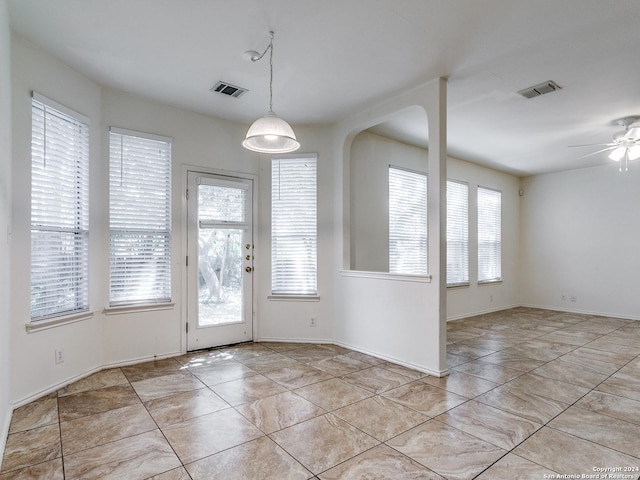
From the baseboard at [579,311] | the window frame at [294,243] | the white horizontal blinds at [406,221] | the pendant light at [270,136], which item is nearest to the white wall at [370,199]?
the white horizontal blinds at [406,221]

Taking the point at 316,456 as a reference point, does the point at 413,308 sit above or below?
above

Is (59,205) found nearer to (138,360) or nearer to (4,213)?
(4,213)

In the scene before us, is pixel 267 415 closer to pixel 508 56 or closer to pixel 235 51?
pixel 235 51

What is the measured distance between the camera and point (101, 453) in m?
2.23

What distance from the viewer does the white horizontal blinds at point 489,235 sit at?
281 inches

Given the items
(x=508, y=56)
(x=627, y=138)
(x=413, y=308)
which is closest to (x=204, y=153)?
(x=413, y=308)

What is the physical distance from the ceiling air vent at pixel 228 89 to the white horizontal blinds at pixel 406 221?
2.56m

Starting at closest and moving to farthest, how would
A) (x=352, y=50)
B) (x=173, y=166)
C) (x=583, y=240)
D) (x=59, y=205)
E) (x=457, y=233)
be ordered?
(x=352, y=50) < (x=59, y=205) < (x=173, y=166) < (x=457, y=233) < (x=583, y=240)

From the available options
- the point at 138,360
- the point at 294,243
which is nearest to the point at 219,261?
the point at 294,243

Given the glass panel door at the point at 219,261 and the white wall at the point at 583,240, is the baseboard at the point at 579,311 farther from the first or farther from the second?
the glass panel door at the point at 219,261

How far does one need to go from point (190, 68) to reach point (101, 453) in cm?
305

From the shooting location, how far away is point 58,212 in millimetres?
3236

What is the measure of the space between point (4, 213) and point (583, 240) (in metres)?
8.56

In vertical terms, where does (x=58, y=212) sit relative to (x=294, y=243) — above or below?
above
